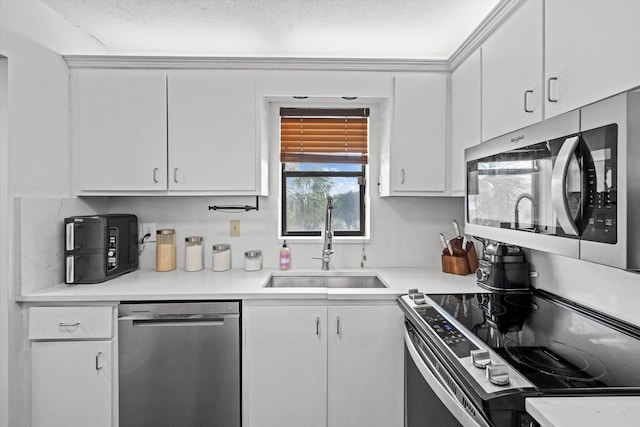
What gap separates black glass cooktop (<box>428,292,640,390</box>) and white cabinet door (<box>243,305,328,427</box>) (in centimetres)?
69

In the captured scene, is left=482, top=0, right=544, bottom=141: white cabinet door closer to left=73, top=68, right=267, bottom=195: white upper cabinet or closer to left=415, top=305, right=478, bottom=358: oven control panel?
left=415, top=305, right=478, bottom=358: oven control panel

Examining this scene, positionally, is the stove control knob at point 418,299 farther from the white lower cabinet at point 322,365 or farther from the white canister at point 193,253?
the white canister at point 193,253

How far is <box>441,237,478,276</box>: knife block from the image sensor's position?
2.24 m

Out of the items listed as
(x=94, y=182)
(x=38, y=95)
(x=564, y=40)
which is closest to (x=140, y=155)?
(x=94, y=182)

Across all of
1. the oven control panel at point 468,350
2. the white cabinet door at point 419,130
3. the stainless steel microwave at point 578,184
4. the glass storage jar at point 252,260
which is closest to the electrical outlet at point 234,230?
the glass storage jar at point 252,260

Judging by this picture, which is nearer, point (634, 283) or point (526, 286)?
point (634, 283)

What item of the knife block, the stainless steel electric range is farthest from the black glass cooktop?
the knife block

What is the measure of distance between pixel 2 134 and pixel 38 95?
309 millimetres

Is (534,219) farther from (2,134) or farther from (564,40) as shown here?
(2,134)

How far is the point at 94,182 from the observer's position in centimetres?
211

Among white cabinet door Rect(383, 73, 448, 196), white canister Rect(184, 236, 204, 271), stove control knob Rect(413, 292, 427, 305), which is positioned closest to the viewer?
stove control knob Rect(413, 292, 427, 305)

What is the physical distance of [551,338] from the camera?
3.92 feet

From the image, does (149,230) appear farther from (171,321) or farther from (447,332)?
(447,332)

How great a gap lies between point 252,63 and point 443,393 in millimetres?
1950
